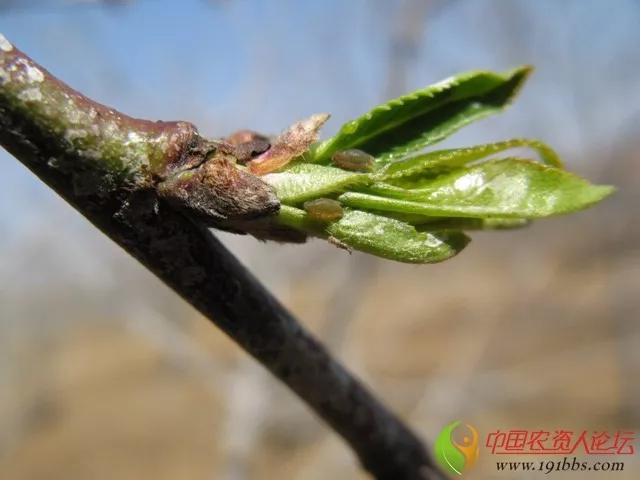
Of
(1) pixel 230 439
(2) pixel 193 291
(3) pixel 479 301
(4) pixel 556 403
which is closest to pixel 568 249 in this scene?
(3) pixel 479 301

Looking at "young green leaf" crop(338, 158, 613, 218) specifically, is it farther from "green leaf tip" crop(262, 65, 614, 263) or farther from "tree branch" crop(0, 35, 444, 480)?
"tree branch" crop(0, 35, 444, 480)

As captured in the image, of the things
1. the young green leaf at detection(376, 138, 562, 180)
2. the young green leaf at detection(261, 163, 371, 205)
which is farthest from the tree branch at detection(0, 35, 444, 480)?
the young green leaf at detection(376, 138, 562, 180)

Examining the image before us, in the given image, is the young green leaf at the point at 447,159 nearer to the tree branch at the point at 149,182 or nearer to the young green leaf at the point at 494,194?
the young green leaf at the point at 494,194

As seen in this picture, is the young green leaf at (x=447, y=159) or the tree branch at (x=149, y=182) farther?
the young green leaf at (x=447, y=159)

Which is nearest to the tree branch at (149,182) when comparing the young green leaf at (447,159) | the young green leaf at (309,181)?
the young green leaf at (309,181)

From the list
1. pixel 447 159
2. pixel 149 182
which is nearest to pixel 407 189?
pixel 447 159

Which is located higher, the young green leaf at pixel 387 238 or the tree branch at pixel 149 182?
the young green leaf at pixel 387 238

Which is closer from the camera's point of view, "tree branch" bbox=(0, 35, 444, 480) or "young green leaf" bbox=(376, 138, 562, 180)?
"tree branch" bbox=(0, 35, 444, 480)
